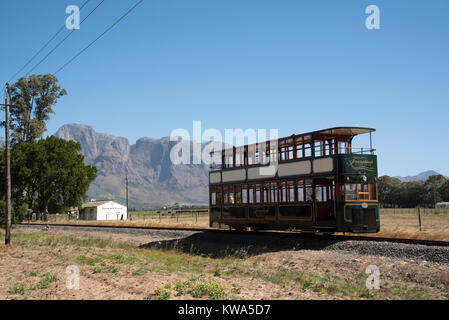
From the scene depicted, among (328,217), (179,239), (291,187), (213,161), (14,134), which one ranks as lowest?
(179,239)

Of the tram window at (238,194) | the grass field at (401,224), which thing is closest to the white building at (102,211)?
the grass field at (401,224)

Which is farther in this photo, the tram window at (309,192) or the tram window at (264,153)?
the tram window at (264,153)

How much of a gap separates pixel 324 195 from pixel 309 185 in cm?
86

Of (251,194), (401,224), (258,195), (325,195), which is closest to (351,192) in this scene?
(325,195)

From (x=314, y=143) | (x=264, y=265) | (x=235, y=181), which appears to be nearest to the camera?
(x=264, y=265)

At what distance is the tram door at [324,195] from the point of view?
62.8ft

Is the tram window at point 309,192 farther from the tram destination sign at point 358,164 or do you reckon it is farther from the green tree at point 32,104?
the green tree at point 32,104

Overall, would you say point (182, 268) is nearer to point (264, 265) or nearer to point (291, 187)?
point (264, 265)

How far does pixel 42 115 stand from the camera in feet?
198

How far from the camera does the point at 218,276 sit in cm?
1248

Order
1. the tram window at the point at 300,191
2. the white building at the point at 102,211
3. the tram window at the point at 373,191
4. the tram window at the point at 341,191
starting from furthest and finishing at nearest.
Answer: the white building at the point at 102,211
the tram window at the point at 300,191
the tram window at the point at 373,191
the tram window at the point at 341,191

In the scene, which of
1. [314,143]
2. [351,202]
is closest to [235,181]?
[314,143]

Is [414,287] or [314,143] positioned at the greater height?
[314,143]
